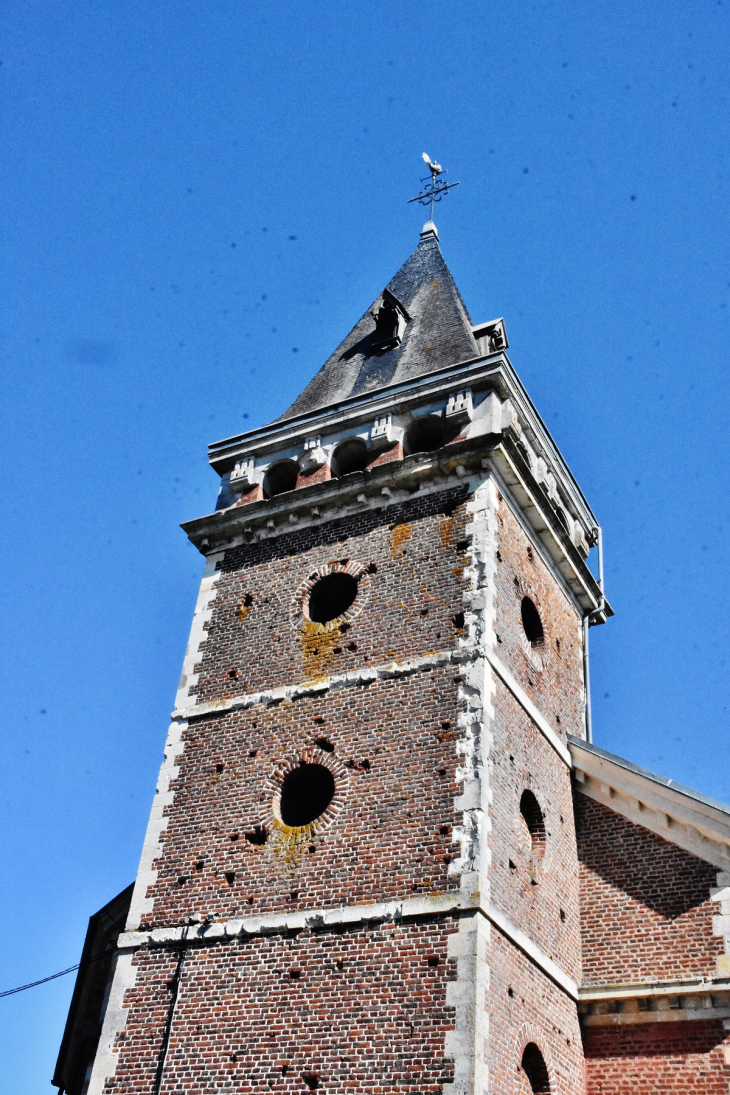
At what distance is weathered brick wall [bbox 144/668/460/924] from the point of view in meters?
11.8

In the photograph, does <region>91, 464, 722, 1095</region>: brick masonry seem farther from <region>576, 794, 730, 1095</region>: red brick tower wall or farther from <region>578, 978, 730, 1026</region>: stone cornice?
<region>578, 978, 730, 1026</region>: stone cornice

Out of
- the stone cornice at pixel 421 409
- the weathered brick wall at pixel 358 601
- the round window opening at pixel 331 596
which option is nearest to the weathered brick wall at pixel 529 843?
the weathered brick wall at pixel 358 601

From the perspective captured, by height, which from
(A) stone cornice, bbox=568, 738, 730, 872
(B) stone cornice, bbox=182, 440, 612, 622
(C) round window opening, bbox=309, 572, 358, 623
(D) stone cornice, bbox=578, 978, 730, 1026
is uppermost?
(B) stone cornice, bbox=182, 440, 612, 622

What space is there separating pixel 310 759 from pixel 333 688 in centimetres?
93

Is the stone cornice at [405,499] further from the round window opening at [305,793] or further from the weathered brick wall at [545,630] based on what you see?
the round window opening at [305,793]

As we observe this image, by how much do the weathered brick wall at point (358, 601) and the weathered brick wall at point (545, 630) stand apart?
76 centimetres

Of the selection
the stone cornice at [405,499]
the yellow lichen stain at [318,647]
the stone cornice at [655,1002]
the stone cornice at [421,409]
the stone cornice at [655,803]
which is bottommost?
the stone cornice at [655,1002]

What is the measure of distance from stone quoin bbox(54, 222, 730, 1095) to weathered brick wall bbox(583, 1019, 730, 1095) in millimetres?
25

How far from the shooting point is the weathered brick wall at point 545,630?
13977mm

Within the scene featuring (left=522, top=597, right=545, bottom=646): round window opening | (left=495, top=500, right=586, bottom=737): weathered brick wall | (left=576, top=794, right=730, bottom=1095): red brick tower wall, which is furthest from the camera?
(left=522, top=597, right=545, bottom=646): round window opening

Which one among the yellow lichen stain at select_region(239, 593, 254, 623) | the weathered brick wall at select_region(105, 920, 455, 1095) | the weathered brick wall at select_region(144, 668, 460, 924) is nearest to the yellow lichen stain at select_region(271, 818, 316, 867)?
the weathered brick wall at select_region(144, 668, 460, 924)

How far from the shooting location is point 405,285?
20375 millimetres

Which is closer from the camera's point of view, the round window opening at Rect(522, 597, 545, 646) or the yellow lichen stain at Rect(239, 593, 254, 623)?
the round window opening at Rect(522, 597, 545, 646)

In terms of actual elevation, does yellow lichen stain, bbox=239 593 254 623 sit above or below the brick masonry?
above
